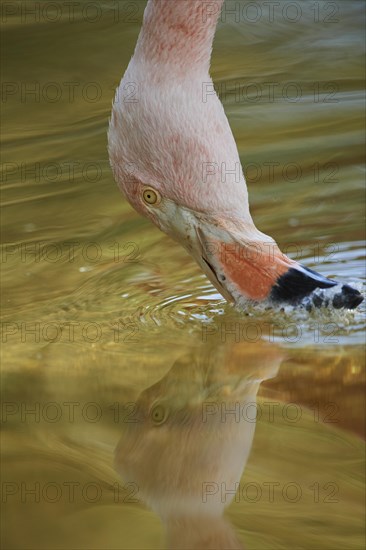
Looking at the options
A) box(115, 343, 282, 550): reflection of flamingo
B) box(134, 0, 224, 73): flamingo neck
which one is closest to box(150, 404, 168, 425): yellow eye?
box(115, 343, 282, 550): reflection of flamingo

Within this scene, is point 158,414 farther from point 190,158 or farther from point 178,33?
point 178,33

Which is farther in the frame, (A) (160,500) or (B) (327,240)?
(B) (327,240)

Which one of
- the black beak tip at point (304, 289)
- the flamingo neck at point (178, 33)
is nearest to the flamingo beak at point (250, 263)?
the black beak tip at point (304, 289)

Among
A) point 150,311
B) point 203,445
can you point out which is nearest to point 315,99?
point 150,311

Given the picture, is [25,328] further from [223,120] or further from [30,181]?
[30,181]

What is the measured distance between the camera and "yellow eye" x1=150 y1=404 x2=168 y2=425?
2.26m

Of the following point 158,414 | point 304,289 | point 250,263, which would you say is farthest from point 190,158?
point 158,414

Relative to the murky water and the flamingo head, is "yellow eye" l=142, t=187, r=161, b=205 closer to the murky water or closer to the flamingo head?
the flamingo head

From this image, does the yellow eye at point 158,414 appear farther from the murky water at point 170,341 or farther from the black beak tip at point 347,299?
the black beak tip at point 347,299

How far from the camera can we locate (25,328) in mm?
2773

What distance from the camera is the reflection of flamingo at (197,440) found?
1858 mm

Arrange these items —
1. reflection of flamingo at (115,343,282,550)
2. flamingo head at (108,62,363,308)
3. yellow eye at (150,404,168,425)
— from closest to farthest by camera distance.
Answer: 1. reflection of flamingo at (115,343,282,550)
2. yellow eye at (150,404,168,425)
3. flamingo head at (108,62,363,308)

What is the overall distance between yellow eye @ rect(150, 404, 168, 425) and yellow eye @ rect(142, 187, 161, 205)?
0.47 metres

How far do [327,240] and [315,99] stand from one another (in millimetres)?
1284
